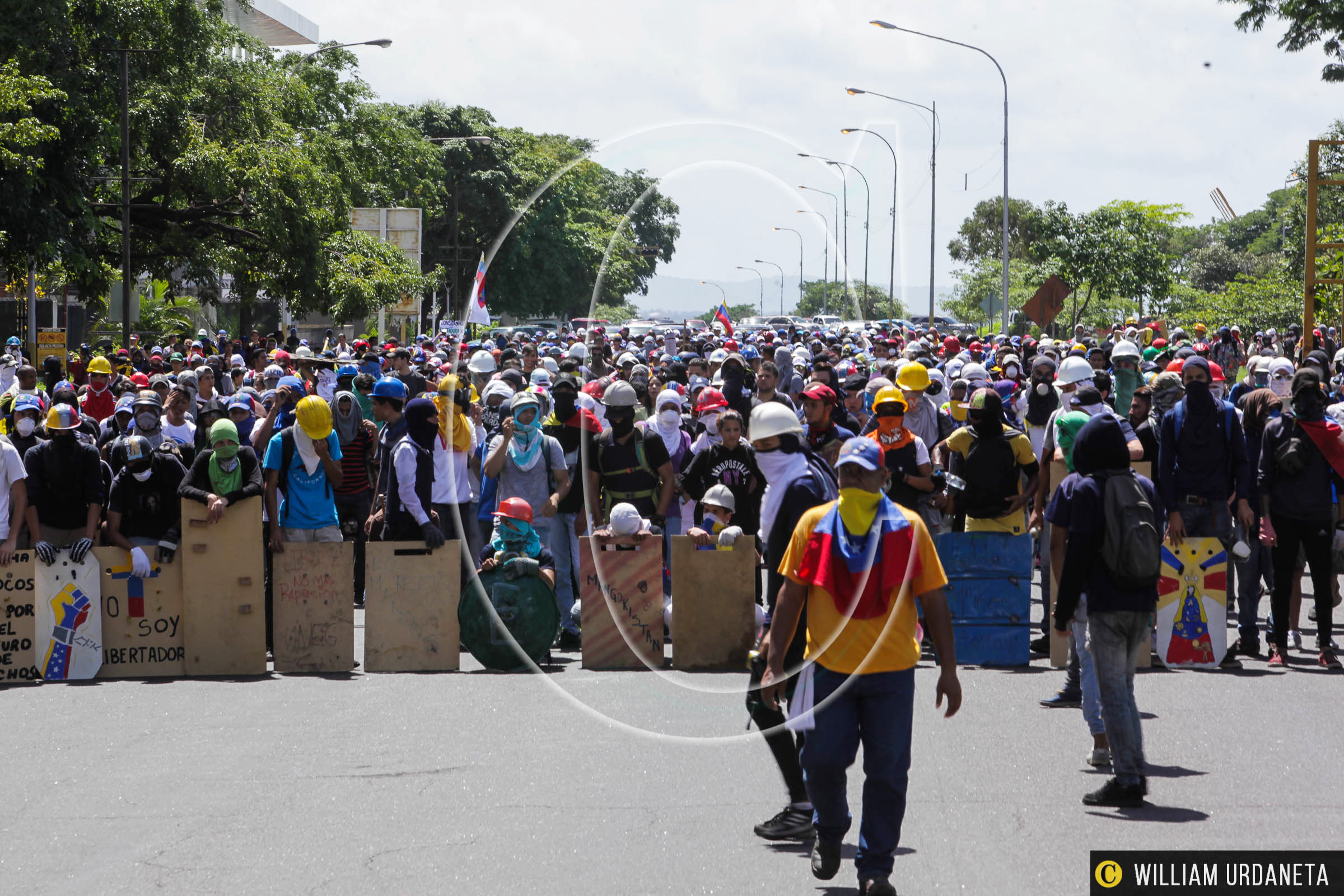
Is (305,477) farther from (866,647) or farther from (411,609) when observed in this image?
(866,647)

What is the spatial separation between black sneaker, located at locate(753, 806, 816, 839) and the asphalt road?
0.21ft

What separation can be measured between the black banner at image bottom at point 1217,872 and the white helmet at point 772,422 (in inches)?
80.5

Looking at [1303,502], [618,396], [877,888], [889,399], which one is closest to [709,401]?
[618,396]

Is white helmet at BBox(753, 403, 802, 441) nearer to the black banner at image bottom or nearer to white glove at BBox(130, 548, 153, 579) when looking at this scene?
the black banner at image bottom

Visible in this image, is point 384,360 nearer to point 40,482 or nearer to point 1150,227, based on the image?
point 40,482

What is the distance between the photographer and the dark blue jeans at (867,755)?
5.07 metres

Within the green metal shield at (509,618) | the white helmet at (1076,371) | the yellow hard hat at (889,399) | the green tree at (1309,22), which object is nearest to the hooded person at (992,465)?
the yellow hard hat at (889,399)

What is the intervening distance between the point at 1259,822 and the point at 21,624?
7.40 m

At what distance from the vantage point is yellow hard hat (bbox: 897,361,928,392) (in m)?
10.8

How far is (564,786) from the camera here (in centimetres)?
674

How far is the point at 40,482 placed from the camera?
984cm

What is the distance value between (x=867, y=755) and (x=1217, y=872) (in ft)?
4.96

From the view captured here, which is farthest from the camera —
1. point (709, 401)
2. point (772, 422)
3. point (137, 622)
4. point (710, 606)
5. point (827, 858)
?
point (709, 401)

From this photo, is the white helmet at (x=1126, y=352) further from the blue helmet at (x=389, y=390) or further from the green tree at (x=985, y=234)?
the green tree at (x=985, y=234)
